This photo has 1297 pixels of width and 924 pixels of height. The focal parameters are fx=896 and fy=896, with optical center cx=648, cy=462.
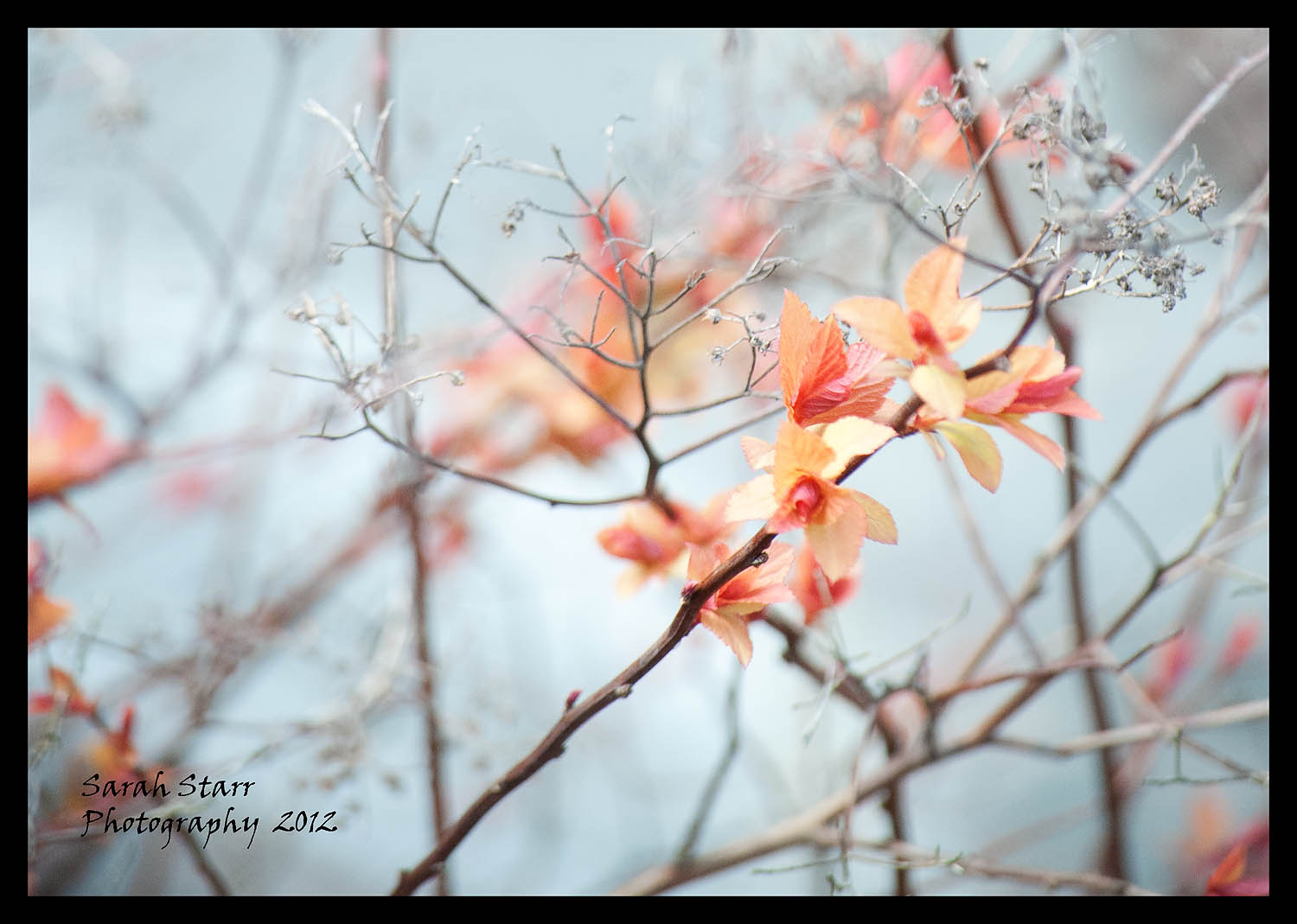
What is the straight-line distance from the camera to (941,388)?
0.57 feet

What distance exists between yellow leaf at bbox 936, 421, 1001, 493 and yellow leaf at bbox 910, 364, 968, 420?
1cm

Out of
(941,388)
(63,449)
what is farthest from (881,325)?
(63,449)

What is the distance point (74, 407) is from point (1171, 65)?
2.07 ft

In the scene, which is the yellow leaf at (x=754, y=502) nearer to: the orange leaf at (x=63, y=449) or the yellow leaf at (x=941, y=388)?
the yellow leaf at (x=941, y=388)

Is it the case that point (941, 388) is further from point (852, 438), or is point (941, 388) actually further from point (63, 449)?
point (63, 449)

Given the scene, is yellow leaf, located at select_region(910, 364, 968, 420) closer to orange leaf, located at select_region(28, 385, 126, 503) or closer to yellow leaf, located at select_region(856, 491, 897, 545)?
yellow leaf, located at select_region(856, 491, 897, 545)

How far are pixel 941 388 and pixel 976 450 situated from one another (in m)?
0.02

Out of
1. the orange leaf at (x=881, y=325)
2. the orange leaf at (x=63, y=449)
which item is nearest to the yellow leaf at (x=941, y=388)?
the orange leaf at (x=881, y=325)

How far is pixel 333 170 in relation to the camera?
0.24m

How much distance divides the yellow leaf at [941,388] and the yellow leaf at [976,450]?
0.01m

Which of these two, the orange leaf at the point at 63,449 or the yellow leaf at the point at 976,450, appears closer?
the yellow leaf at the point at 976,450

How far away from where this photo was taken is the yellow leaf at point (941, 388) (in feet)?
0.55
